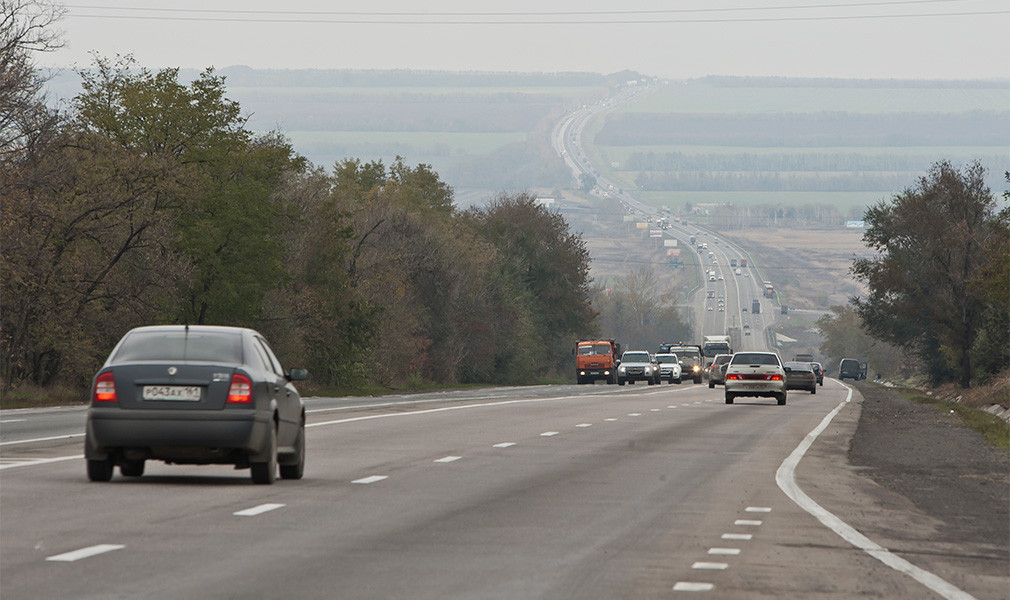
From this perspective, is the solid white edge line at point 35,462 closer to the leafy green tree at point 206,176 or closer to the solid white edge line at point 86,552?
the solid white edge line at point 86,552

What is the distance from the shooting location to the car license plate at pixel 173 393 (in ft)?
45.9

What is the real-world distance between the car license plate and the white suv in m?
31.3

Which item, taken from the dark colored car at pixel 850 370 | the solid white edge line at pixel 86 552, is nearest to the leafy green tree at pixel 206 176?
the solid white edge line at pixel 86 552

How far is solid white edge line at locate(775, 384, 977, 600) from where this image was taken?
909 cm

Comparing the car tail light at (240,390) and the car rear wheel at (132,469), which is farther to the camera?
the car rear wheel at (132,469)

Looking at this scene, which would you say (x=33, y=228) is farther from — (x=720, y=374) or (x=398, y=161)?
(x=398, y=161)

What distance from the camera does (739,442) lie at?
24625 mm

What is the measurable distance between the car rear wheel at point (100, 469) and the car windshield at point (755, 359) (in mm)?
32275

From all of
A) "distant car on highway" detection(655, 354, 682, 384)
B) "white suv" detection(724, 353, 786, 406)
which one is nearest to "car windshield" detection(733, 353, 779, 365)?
"white suv" detection(724, 353, 786, 406)

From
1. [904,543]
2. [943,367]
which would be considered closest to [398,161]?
[943,367]

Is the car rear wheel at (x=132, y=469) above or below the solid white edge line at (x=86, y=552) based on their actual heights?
above

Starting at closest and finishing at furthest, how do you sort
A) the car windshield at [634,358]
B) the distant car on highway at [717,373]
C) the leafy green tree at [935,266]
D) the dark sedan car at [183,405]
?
1. the dark sedan car at [183,405]
2. the distant car on highway at [717,373]
3. the leafy green tree at [935,266]
4. the car windshield at [634,358]

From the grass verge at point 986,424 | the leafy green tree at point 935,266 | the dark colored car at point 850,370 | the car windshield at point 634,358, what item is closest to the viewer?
the grass verge at point 986,424

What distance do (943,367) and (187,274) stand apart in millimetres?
46899
